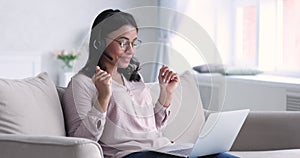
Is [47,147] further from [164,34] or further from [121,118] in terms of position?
[164,34]

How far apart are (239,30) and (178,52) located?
102 inches

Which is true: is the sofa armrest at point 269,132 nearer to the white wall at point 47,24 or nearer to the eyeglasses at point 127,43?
the eyeglasses at point 127,43

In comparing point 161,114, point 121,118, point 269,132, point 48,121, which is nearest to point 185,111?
point 161,114

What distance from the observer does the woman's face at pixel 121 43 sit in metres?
1.60

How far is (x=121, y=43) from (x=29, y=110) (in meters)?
0.41

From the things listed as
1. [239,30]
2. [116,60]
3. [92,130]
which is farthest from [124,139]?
[239,30]

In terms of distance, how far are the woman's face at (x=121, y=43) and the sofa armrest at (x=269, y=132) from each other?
0.86 metres

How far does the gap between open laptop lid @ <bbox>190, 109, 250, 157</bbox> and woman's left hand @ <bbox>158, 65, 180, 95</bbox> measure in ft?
0.51

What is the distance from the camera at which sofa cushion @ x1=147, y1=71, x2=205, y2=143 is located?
1689mm

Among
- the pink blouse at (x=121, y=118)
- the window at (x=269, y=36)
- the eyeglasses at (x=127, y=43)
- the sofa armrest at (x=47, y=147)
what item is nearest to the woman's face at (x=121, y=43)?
the eyeglasses at (x=127, y=43)

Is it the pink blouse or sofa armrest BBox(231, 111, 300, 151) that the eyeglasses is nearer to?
the pink blouse

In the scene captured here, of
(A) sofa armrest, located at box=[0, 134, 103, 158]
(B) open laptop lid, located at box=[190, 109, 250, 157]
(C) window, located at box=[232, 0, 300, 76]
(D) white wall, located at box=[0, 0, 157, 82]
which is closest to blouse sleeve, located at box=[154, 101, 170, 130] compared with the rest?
(B) open laptop lid, located at box=[190, 109, 250, 157]

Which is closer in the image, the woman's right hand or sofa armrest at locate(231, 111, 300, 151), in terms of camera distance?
the woman's right hand

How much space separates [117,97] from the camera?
68.1 inches
